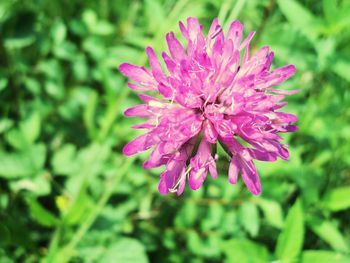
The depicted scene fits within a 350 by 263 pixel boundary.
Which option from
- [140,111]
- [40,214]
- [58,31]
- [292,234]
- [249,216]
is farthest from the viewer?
[58,31]

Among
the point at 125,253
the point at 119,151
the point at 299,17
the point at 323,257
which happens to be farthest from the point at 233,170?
the point at 119,151

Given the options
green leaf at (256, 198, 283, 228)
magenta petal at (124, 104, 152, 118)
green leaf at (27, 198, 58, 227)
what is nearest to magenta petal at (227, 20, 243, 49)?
magenta petal at (124, 104, 152, 118)

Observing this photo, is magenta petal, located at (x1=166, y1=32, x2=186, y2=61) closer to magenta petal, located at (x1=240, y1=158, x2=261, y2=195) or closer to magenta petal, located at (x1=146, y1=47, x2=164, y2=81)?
magenta petal, located at (x1=146, y1=47, x2=164, y2=81)

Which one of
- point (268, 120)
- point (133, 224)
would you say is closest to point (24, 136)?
point (133, 224)

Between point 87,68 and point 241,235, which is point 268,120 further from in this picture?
point 87,68

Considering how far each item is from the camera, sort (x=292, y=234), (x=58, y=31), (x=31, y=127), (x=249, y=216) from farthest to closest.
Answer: (x=58, y=31) → (x=31, y=127) → (x=249, y=216) → (x=292, y=234)

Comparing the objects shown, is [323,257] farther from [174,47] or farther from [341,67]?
[174,47]

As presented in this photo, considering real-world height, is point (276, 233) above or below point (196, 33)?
below
